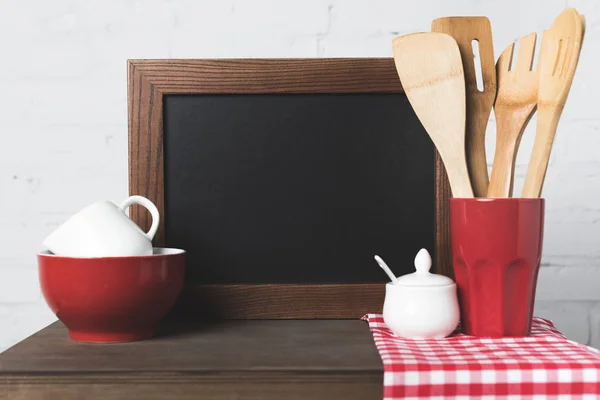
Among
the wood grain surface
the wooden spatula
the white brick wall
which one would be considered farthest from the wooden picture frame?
the white brick wall

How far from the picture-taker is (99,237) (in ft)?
2.53

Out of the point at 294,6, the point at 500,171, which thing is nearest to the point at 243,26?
the point at 294,6

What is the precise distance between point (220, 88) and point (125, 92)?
0.32 m

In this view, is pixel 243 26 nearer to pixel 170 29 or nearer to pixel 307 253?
pixel 170 29

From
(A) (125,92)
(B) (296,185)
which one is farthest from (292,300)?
(A) (125,92)

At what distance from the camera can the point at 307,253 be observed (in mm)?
923

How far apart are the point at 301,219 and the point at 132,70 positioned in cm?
32

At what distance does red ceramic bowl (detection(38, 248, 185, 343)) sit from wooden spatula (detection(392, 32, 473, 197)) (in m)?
0.36

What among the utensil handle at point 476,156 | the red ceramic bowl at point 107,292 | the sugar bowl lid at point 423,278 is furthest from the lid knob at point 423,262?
the red ceramic bowl at point 107,292

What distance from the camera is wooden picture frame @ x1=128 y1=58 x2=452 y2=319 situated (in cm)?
92

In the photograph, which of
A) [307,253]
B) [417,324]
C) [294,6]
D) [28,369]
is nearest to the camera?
[28,369]

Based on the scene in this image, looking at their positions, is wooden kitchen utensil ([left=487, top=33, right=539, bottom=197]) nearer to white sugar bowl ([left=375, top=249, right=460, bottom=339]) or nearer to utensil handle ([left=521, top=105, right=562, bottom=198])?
utensil handle ([left=521, top=105, right=562, bottom=198])

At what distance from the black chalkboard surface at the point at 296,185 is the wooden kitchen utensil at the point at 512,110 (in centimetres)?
13

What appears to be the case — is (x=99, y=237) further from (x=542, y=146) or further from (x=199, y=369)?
(x=542, y=146)
